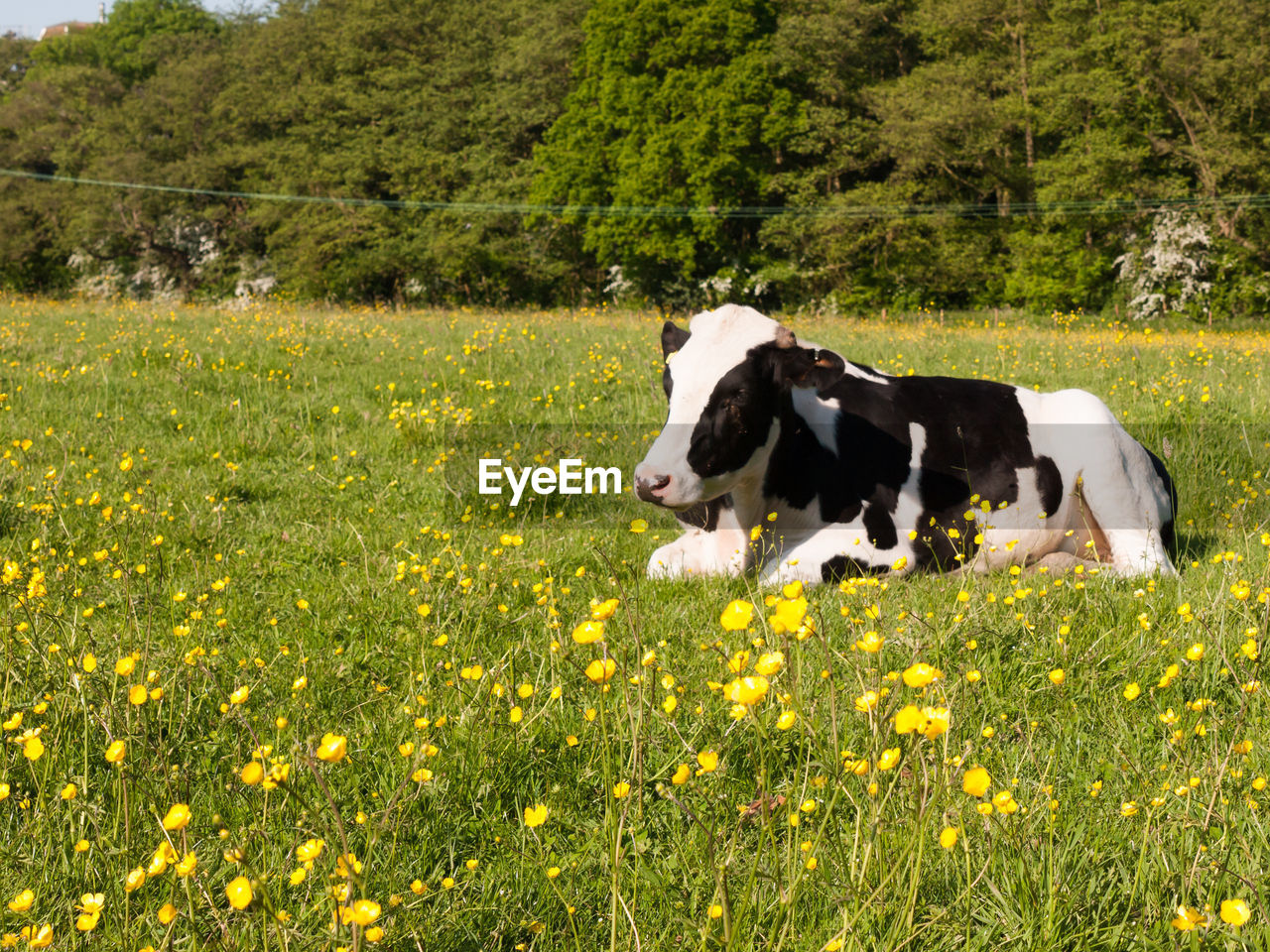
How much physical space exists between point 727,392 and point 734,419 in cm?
12

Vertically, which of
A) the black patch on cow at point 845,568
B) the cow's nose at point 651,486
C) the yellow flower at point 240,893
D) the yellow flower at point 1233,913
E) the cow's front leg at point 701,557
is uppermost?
the yellow flower at point 240,893

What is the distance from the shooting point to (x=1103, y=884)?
191 cm

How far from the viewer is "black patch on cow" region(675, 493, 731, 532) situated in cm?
456

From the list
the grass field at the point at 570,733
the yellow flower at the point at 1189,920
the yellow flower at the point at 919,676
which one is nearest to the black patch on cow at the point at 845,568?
the grass field at the point at 570,733

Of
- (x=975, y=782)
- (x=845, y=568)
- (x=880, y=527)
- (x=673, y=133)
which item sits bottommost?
(x=845, y=568)

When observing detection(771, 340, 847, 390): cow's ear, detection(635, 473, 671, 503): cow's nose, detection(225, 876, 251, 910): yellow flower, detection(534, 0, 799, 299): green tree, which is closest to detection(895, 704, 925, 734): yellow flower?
detection(225, 876, 251, 910): yellow flower

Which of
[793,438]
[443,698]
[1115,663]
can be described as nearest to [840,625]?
[1115,663]

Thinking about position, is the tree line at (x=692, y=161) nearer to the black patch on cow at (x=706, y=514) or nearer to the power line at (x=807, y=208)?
the power line at (x=807, y=208)

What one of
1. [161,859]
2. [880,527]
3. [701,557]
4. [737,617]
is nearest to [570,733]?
[737,617]

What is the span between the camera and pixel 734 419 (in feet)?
13.2

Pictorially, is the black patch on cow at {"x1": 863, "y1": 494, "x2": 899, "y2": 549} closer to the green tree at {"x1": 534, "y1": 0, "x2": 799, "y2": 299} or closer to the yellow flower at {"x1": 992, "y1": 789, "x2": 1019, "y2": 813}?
the yellow flower at {"x1": 992, "y1": 789, "x2": 1019, "y2": 813}

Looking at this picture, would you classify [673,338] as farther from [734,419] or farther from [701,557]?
[701,557]

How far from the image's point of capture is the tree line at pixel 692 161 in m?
32.7

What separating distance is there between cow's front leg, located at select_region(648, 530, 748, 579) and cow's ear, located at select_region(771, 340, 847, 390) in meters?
0.85
